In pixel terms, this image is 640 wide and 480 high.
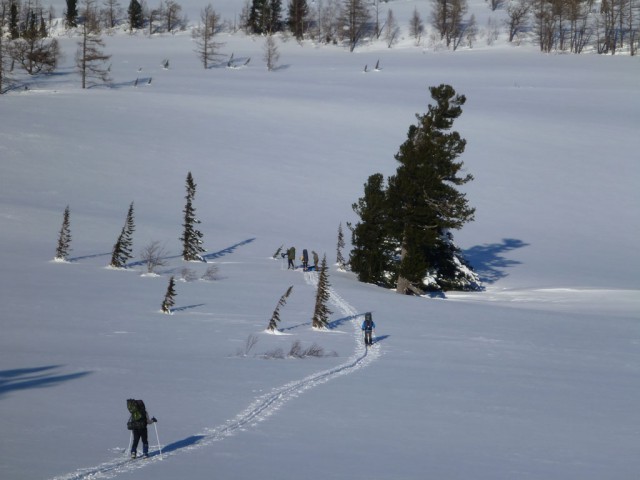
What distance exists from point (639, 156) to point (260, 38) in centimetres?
6930

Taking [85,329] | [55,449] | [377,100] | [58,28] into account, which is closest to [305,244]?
[85,329]

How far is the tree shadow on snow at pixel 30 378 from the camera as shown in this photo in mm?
14898

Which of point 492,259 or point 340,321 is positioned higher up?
point 340,321

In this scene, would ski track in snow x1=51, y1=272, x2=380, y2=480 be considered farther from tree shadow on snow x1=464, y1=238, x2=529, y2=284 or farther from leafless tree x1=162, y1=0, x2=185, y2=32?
leafless tree x1=162, y1=0, x2=185, y2=32

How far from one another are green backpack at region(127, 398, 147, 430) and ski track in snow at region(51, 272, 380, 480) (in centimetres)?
53

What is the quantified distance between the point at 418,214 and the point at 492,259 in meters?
13.8

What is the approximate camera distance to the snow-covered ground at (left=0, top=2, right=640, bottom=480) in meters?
12.9

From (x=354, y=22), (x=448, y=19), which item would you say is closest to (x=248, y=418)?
(x=354, y=22)

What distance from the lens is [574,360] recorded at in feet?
69.2

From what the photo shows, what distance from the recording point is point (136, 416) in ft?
38.3

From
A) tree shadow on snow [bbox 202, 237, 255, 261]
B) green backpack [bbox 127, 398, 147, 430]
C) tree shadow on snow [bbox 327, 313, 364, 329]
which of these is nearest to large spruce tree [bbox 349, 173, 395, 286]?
tree shadow on snow [bbox 202, 237, 255, 261]

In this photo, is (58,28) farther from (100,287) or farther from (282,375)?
(282,375)

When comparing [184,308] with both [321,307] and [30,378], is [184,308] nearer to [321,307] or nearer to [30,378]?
[321,307]

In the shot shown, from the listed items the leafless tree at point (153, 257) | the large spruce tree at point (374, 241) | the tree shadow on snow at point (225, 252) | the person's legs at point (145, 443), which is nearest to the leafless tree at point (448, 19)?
the tree shadow on snow at point (225, 252)
